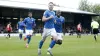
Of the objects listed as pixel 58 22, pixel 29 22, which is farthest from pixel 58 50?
pixel 29 22

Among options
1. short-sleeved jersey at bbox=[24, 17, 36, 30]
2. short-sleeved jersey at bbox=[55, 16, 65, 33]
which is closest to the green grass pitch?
short-sleeved jersey at bbox=[55, 16, 65, 33]

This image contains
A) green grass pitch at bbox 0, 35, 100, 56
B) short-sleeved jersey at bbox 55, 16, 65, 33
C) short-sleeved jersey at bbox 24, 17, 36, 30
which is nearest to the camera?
green grass pitch at bbox 0, 35, 100, 56

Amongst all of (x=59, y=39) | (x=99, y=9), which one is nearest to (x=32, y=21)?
(x=59, y=39)

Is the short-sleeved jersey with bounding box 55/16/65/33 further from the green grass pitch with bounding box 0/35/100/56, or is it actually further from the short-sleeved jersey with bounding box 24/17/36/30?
the short-sleeved jersey with bounding box 24/17/36/30

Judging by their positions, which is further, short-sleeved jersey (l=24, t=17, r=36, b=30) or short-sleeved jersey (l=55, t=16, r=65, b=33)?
short-sleeved jersey (l=24, t=17, r=36, b=30)

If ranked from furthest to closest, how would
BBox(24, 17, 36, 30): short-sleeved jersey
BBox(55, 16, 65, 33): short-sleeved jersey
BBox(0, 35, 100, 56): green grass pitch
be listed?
BBox(24, 17, 36, 30): short-sleeved jersey → BBox(55, 16, 65, 33): short-sleeved jersey → BBox(0, 35, 100, 56): green grass pitch

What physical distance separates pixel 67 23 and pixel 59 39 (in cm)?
5663

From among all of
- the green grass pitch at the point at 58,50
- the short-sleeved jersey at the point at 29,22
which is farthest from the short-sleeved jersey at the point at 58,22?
the short-sleeved jersey at the point at 29,22

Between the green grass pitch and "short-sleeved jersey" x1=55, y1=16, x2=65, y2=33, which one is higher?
"short-sleeved jersey" x1=55, y1=16, x2=65, y2=33

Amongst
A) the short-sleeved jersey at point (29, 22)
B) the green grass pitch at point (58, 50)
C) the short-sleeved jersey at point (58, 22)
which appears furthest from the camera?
the short-sleeved jersey at point (29, 22)

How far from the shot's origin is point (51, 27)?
1405 cm

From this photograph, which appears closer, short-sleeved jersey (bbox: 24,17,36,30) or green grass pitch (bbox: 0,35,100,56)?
green grass pitch (bbox: 0,35,100,56)

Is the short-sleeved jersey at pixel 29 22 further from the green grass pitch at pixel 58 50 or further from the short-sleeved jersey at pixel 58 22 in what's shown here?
the short-sleeved jersey at pixel 58 22

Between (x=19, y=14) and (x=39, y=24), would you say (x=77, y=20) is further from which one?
(x=19, y=14)
